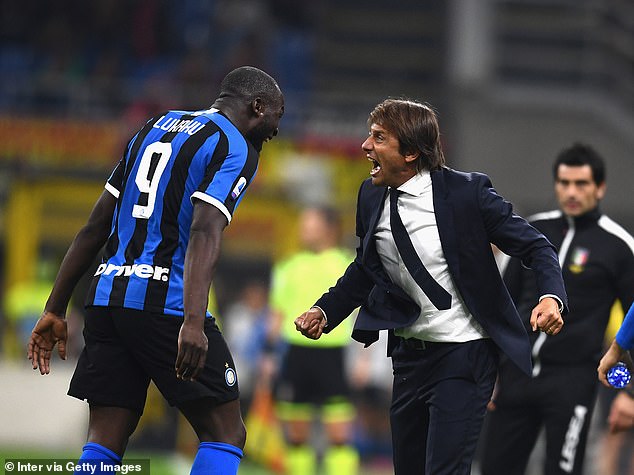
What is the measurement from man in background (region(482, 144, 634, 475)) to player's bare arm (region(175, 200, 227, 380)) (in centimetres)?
221

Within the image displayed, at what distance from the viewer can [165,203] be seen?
5.18m

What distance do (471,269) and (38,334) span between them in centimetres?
197

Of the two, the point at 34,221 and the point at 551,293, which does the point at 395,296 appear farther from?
the point at 34,221

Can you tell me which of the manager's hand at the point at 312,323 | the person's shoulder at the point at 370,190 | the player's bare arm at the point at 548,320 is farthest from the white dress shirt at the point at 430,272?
the player's bare arm at the point at 548,320

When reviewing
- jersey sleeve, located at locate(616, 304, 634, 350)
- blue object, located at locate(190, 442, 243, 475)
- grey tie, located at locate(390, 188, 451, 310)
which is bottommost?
blue object, located at locate(190, 442, 243, 475)

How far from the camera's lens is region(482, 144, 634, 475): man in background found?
6637mm

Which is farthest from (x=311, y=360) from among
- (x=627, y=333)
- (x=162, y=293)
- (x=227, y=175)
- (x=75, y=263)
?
(x=227, y=175)

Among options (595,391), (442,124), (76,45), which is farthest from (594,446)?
(76,45)

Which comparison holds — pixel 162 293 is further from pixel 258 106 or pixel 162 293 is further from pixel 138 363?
pixel 258 106

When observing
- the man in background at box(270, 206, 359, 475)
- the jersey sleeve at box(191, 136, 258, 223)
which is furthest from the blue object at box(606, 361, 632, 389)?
the man in background at box(270, 206, 359, 475)

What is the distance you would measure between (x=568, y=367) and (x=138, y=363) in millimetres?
2565

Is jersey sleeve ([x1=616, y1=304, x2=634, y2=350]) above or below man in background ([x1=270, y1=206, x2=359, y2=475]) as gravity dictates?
above

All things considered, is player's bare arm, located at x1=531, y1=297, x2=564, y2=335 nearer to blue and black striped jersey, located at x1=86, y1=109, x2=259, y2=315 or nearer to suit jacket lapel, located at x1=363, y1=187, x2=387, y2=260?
suit jacket lapel, located at x1=363, y1=187, x2=387, y2=260

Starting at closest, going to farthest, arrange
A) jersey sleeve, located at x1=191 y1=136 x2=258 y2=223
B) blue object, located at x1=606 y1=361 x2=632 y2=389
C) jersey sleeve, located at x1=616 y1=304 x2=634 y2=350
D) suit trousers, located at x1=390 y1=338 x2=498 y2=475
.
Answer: jersey sleeve, located at x1=191 y1=136 x2=258 y2=223 < suit trousers, located at x1=390 y1=338 x2=498 y2=475 < jersey sleeve, located at x1=616 y1=304 x2=634 y2=350 < blue object, located at x1=606 y1=361 x2=632 y2=389
